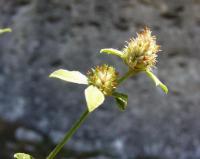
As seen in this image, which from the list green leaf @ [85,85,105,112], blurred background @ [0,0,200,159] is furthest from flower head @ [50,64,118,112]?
blurred background @ [0,0,200,159]

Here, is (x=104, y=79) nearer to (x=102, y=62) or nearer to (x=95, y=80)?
(x=95, y=80)

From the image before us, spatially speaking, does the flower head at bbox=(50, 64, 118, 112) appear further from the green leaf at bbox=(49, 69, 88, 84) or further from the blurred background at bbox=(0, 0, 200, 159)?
the blurred background at bbox=(0, 0, 200, 159)

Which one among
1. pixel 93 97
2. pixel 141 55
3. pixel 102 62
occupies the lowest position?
pixel 93 97

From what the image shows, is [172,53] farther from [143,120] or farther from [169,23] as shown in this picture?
[143,120]

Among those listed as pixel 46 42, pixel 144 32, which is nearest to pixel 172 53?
pixel 46 42

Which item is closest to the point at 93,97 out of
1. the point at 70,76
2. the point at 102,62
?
the point at 70,76

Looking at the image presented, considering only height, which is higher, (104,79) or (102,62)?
(102,62)

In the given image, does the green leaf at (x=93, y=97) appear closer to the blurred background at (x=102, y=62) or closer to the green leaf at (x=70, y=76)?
the green leaf at (x=70, y=76)
